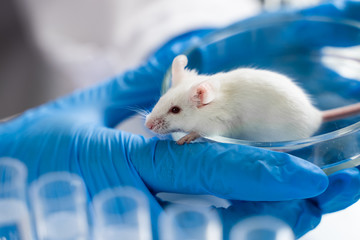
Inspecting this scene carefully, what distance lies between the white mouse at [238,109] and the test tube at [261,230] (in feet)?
0.87

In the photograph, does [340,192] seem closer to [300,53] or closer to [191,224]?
[191,224]

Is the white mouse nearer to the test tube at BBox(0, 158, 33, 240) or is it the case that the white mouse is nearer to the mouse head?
the mouse head

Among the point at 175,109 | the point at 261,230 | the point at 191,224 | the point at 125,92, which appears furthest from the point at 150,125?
the point at 125,92

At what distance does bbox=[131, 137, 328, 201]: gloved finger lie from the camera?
4.01 ft

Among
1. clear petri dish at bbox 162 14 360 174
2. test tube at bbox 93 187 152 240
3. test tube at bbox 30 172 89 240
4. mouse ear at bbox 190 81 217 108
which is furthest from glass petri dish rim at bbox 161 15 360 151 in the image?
test tube at bbox 30 172 89 240

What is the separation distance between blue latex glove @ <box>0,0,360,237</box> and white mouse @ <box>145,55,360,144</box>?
0.07 meters

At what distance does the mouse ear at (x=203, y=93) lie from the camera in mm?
1244

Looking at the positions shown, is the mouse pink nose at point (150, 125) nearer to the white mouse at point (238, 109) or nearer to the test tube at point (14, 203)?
the white mouse at point (238, 109)

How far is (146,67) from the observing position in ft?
6.85

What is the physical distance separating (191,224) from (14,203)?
64cm

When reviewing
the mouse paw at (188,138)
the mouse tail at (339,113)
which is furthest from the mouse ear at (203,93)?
the mouse tail at (339,113)

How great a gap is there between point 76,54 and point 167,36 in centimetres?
76

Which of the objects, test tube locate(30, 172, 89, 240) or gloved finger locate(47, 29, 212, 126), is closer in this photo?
test tube locate(30, 172, 89, 240)

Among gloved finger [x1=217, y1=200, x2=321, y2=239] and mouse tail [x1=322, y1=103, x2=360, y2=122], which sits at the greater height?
mouse tail [x1=322, y1=103, x2=360, y2=122]
